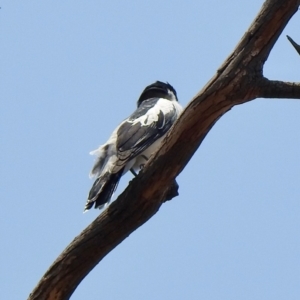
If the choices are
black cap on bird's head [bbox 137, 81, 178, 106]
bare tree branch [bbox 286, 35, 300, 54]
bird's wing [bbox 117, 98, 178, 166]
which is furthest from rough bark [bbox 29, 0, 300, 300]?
black cap on bird's head [bbox 137, 81, 178, 106]

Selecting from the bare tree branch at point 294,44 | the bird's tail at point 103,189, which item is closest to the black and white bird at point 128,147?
the bird's tail at point 103,189

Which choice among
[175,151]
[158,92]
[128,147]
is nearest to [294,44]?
[175,151]

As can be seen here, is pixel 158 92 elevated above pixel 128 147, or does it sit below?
above

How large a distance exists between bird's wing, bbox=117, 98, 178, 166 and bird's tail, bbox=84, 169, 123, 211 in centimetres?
13

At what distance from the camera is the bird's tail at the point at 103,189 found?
5.20m

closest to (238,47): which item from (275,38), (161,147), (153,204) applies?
(275,38)

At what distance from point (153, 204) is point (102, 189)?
672 mm

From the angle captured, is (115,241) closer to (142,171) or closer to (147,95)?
(142,171)

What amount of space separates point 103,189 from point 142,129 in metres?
0.80

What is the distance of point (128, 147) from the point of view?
5.57 m

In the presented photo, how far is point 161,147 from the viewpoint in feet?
15.1

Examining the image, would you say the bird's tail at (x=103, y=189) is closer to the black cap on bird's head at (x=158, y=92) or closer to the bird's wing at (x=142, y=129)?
the bird's wing at (x=142, y=129)

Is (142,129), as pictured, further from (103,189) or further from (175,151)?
(175,151)

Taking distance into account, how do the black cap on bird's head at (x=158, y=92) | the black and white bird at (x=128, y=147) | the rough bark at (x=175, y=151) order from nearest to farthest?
the rough bark at (x=175, y=151)
the black and white bird at (x=128, y=147)
the black cap on bird's head at (x=158, y=92)
